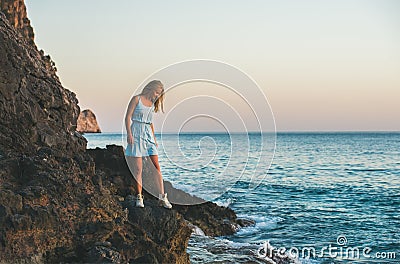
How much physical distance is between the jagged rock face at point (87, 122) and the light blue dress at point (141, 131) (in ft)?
488

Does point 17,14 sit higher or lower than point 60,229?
higher

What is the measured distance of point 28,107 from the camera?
32.5 ft

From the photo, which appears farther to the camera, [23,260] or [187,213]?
[187,213]

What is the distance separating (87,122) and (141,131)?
16764 cm

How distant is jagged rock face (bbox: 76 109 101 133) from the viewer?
160 m

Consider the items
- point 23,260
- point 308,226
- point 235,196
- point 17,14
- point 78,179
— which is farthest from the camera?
point 235,196

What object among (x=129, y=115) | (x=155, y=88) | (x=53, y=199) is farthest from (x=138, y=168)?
(x=53, y=199)

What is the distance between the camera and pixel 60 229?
7.04 meters

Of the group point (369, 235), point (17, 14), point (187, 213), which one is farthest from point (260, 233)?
point (17, 14)

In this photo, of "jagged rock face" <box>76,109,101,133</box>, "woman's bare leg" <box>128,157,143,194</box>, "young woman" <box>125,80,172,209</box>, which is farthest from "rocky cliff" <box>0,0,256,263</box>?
"jagged rock face" <box>76,109,101,133</box>

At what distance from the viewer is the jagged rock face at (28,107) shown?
9219 millimetres

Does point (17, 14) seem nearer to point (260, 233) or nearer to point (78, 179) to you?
point (260, 233)

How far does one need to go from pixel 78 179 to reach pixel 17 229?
1.85m

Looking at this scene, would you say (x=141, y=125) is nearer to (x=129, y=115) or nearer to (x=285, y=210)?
(x=129, y=115)
